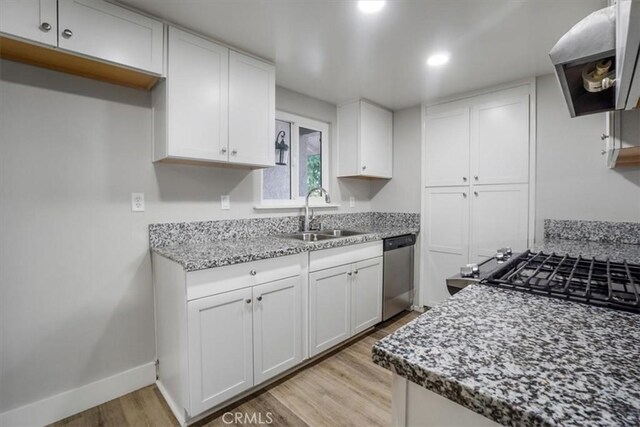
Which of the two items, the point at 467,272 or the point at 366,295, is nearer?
the point at 467,272

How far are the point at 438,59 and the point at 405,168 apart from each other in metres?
1.31

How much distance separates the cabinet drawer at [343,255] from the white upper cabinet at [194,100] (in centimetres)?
94

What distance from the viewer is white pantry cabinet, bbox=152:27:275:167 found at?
5.79 feet

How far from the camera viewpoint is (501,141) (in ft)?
8.79

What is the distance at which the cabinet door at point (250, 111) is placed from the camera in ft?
6.62

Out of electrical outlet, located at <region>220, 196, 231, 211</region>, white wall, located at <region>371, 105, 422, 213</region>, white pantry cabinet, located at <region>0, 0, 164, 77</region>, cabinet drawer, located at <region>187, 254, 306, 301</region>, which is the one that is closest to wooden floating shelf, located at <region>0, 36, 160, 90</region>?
white pantry cabinet, located at <region>0, 0, 164, 77</region>

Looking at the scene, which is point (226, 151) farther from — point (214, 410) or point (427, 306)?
point (427, 306)

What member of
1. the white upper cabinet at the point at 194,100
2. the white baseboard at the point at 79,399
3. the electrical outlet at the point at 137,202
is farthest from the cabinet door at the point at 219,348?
the white upper cabinet at the point at 194,100

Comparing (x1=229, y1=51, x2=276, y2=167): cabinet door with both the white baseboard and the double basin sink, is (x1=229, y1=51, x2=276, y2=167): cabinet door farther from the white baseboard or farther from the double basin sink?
the white baseboard

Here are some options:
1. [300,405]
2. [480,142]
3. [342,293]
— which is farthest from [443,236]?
[300,405]

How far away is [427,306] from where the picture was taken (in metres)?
3.21

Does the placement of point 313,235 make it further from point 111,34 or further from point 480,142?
point 111,34

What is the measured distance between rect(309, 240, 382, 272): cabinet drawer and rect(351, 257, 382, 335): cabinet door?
0.21 ft

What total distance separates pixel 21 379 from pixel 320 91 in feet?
9.44
